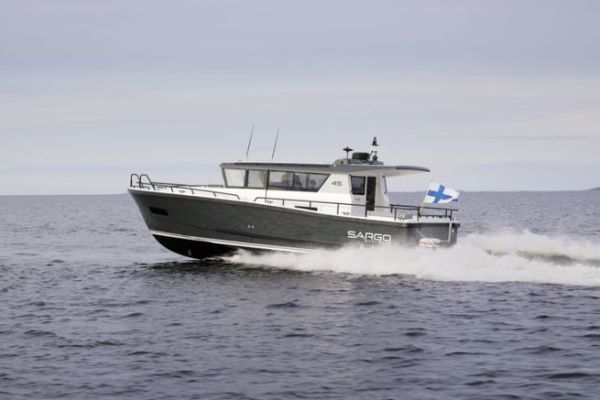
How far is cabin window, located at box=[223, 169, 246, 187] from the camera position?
80.3 feet

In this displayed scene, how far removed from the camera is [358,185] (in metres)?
23.6

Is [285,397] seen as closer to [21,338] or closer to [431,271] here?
[21,338]

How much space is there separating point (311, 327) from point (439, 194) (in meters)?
8.46

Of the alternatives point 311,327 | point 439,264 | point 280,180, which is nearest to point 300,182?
point 280,180

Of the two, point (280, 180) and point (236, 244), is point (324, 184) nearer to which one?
point (280, 180)

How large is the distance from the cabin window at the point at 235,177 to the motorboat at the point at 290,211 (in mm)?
31

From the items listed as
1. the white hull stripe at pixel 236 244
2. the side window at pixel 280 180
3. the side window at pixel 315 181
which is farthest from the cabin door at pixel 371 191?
the white hull stripe at pixel 236 244

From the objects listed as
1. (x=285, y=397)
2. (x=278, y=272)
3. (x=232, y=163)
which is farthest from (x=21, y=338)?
(x=232, y=163)

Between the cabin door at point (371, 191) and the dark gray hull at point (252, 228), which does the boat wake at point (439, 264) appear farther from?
the cabin door at point (371, 191)

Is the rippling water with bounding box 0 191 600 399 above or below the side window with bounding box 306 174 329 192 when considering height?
below

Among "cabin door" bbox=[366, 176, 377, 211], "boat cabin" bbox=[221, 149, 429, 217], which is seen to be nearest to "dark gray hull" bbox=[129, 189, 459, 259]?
"boat cabin" bbox=[221, 149, 429, 217]

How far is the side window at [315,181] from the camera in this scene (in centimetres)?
2359

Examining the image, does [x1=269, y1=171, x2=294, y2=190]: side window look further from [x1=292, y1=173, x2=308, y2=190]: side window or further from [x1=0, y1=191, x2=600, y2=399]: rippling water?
[x1=0, y1=191, x2=600, y2=399]: rippling water

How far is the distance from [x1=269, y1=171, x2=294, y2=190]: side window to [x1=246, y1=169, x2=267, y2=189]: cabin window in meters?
0.20
